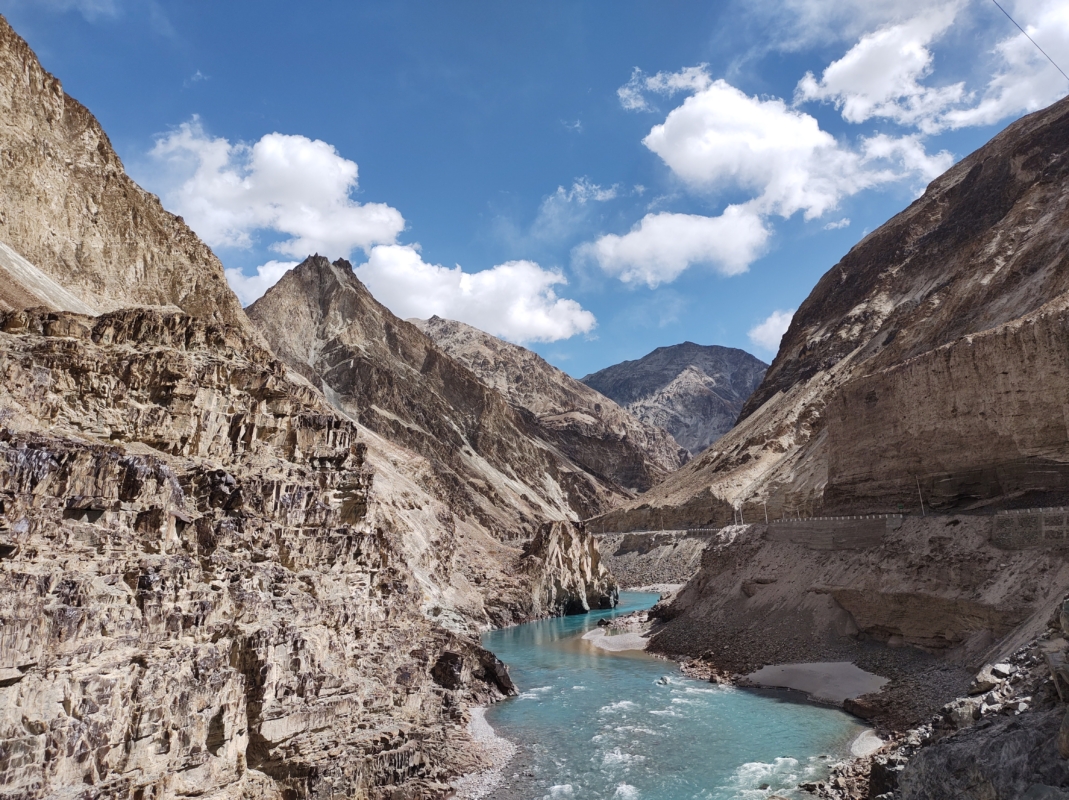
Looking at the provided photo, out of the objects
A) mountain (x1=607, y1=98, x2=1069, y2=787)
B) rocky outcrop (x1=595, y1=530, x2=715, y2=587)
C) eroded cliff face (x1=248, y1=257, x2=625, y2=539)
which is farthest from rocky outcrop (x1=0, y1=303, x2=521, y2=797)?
eroded cliff face (x1=248, y1=257, x2=625, y2=539)

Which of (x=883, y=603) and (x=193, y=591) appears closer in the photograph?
(x=193, y=591)

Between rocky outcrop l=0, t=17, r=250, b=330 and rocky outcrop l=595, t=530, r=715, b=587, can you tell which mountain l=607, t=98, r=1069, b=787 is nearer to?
rocky outcrop l=595, t=530, r=715, b=587

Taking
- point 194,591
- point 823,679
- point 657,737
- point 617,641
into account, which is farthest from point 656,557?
point 194,591

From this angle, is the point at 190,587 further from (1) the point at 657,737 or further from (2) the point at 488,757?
(1) the point at 657,737

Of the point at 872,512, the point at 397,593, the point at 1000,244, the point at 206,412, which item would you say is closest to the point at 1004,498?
the point at 872,512

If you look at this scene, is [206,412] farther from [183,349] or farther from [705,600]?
[705,600]

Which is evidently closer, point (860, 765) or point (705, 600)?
point (860, 765)
